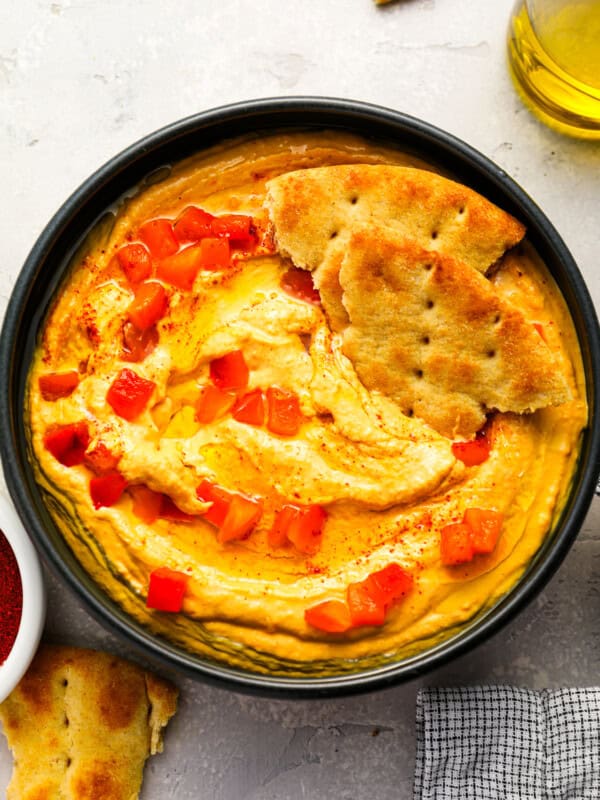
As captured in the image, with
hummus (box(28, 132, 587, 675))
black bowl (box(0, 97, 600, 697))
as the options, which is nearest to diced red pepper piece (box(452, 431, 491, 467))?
hummus (box(28, 132, 587, 675))

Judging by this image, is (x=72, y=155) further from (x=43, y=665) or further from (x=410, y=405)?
(x=43, y=665)

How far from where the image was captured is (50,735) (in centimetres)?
347

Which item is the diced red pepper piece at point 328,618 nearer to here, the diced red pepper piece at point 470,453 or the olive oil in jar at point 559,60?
the diced red pepper piece at point 470,453

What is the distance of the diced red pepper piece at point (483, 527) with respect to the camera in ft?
9.92

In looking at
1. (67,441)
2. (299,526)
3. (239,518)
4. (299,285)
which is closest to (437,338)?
(299,285)

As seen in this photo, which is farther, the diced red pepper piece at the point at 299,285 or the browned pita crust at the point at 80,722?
the browned pita crust at the point at 80,722

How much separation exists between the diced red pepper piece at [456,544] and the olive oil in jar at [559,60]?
1.60m

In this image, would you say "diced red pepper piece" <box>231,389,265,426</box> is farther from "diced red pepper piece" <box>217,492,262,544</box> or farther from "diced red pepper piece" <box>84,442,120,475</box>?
"diced red pepper piece" <box>84,442,120,475</box>

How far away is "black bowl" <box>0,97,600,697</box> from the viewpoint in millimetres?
2949

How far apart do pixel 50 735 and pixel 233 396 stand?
147 centimetres

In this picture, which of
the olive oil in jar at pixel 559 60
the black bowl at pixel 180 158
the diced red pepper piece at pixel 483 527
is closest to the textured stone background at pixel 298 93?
the olive oil in jar at pixel 559 60

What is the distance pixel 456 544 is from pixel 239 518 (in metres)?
0.71

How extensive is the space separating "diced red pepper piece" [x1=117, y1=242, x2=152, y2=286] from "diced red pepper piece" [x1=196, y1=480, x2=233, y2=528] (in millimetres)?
731

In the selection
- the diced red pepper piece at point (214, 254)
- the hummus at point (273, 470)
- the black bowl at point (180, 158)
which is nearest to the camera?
the black bowl at point (180, 158)
